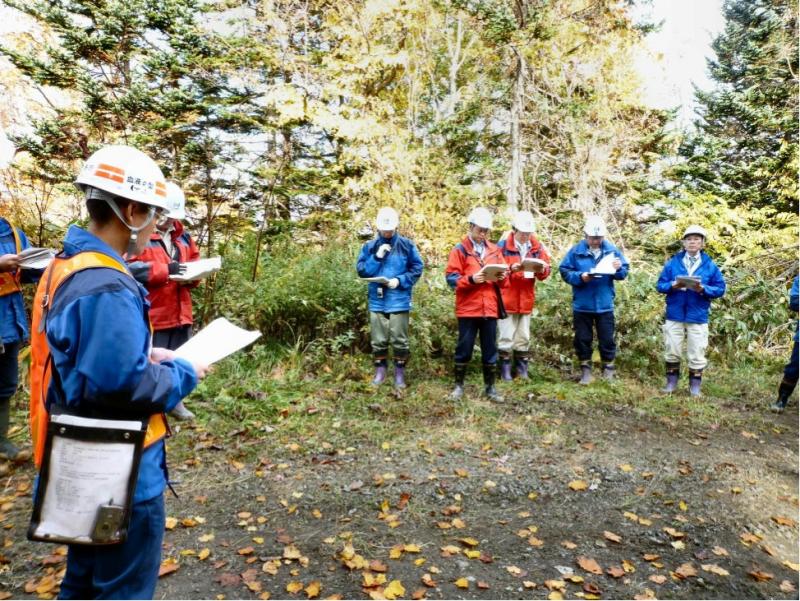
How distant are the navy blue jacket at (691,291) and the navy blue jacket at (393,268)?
326 centimetres

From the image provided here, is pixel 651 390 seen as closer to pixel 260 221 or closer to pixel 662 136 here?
pixel 260 221

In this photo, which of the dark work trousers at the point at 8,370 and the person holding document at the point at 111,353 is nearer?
the person holding document at the point at 111,353

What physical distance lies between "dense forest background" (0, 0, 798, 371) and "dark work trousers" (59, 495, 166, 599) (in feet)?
17.5

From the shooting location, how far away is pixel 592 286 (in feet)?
23.4

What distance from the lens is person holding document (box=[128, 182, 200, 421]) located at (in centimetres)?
495

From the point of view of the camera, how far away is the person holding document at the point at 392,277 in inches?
269

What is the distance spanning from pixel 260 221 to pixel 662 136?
11290mm

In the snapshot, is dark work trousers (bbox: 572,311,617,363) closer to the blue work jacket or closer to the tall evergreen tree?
the blue work jacket

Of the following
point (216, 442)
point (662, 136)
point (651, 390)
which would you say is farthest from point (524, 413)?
point (662, 136)

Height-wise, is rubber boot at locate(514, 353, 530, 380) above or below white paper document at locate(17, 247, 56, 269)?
below

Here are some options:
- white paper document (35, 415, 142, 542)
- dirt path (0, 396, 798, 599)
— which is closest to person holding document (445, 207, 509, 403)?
dirt path (0, 396, 798, 599)

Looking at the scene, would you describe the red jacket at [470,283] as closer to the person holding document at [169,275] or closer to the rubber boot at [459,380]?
the rubber boot at [459,380]

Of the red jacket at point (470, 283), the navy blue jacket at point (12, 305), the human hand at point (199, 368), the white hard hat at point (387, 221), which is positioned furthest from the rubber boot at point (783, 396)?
the navy blue jacket at point (12, 305)

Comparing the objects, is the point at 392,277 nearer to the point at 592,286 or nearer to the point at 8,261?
the point at 592,286
